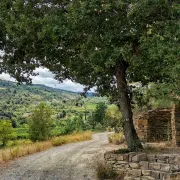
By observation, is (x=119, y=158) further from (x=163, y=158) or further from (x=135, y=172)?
(x=163, y=158)

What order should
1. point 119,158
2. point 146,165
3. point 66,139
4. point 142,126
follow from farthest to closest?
point 66,139, point 142,126, point 119,158, point 146,165

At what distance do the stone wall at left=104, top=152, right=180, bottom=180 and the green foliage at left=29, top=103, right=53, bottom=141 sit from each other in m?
27.3

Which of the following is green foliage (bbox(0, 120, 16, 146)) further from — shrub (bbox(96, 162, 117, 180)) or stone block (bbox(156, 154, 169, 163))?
stone block (bbox(156, 154, 169, 163))

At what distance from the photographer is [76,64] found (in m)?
13.2

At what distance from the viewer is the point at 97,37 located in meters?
11.0

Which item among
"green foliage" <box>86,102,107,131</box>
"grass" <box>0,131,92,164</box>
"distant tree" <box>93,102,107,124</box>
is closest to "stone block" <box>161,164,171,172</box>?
"grass" <box>0,131,92,164</box>

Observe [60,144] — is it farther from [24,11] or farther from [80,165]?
[24,11]

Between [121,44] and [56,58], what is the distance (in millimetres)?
3517

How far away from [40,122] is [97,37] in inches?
1197

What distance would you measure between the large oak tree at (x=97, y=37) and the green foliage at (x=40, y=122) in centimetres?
2588

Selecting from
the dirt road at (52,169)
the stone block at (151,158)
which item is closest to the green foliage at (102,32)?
the stone block at (151,158)

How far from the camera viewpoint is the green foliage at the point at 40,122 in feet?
129

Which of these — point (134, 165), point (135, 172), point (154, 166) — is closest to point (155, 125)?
point (134, 165)

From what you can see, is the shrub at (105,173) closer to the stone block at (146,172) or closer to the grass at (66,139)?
the stone block at (146,172)
